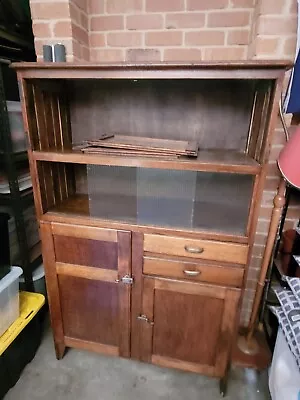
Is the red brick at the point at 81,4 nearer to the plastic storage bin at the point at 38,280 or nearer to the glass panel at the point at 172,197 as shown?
the glass panel at the point at 172,197

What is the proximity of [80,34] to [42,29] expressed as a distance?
0.57 feet

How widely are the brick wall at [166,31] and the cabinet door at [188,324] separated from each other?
1.98 ft

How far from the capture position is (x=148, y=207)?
1296 mm

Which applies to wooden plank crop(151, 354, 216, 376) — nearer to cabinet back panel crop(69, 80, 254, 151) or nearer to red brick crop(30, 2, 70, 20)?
cabinet back panel crop(69, 80, 254, 151)

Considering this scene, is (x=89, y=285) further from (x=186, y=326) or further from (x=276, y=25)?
(x=276, y=25)

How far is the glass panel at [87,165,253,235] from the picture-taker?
3.88ft

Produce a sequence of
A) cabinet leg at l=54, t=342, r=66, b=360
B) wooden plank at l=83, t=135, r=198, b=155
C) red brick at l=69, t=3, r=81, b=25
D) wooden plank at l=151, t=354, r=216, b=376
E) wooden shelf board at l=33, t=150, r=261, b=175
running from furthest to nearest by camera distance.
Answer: cabinet leg at l=54, t=342, r=66, b=360
wooden plank at l=151, t=354, r=216, b=376
red brick at l=69, t=3, r=81, b=25
wooden plank at l=83, t=135, r=198, b=155
wooden shelf board at l=33, t=150, r=261, b=175

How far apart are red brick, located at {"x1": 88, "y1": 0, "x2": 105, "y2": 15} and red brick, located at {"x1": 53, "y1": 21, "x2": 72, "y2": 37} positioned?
0.20 m

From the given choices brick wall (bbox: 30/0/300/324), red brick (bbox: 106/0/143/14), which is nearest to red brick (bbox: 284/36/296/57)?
brick wall (bbox: 30/0/300/324)

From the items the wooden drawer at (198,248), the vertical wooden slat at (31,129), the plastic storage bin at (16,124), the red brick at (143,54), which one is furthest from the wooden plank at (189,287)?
the red brick at (143,54)

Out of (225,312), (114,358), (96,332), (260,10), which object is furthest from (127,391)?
(260,10)

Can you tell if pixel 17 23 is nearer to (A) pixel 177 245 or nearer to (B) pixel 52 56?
(B) pixel 52 56

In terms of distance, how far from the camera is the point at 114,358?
153cm

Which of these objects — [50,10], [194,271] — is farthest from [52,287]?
[50,10]
